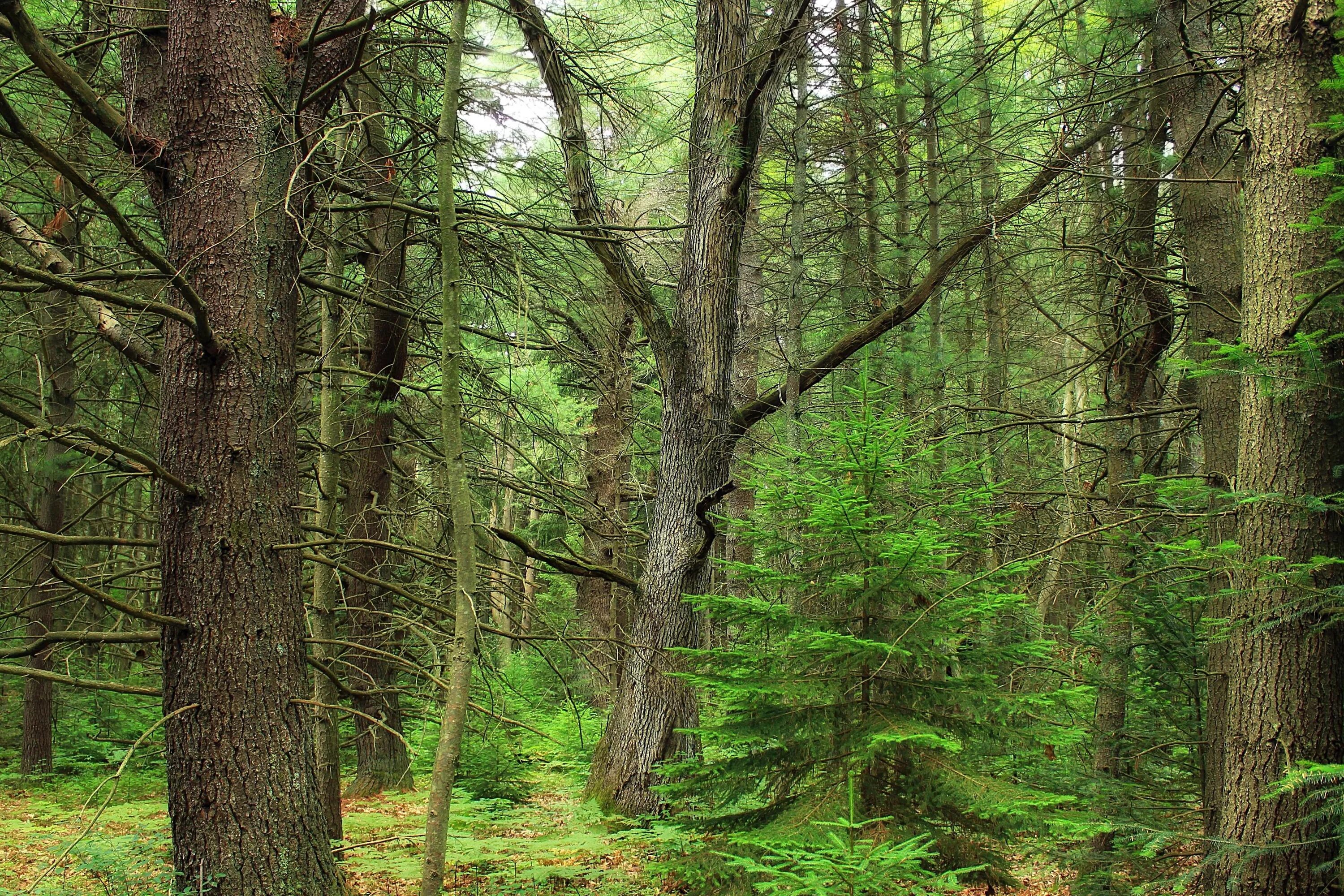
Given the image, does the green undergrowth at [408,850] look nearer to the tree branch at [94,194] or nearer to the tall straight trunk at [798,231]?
the tree branch at [94,194]

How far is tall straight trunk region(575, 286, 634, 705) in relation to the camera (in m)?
5.98

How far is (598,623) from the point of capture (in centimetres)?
1320

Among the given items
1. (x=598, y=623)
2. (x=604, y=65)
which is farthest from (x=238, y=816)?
(x=598, y=623)

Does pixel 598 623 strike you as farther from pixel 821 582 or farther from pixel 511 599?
pixel 821 582

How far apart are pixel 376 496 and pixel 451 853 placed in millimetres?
3246

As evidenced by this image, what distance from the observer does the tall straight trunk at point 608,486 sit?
19.6 ft

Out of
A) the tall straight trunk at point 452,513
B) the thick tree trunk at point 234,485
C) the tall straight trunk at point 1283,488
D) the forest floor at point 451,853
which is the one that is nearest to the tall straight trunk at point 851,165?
the tall straight trunk at point 1283,488

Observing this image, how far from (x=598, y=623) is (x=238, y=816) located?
32.5ft

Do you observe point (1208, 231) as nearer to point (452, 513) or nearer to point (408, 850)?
point (452, 513)

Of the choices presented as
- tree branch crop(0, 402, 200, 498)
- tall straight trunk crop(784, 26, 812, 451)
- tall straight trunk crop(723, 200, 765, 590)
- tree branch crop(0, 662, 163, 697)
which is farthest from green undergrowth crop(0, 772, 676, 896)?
tall straight trunk crop(723, 200, 765, 590)

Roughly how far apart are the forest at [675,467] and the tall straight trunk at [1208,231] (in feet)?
0.10

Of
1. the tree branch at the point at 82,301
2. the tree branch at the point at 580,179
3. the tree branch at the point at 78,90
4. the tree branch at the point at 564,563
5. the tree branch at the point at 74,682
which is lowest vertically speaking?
the tree branch at the point at 74,682

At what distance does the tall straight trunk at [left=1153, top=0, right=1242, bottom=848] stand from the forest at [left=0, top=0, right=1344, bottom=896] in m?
0.03

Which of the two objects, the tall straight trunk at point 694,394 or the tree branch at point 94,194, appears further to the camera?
the tall straight trunk at point 694,394
